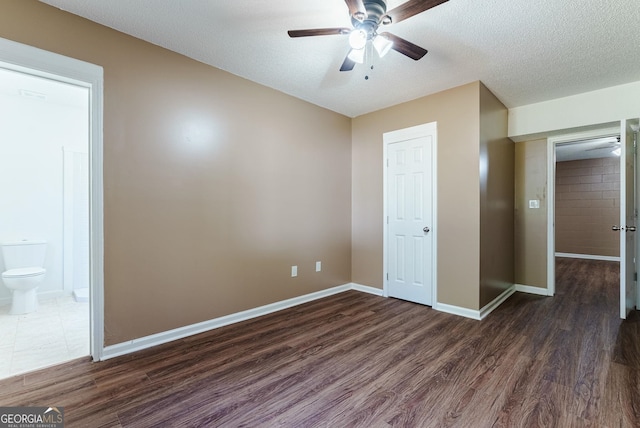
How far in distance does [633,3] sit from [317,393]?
10.7 ft

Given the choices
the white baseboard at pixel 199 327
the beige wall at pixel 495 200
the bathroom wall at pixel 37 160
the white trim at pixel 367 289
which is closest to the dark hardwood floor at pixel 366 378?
the white baseboard at pixel 199 327

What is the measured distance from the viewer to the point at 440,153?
335cm

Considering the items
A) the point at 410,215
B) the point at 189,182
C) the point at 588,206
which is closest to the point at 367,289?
the point at 410,215

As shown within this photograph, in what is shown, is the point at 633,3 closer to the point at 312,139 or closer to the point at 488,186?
the point at 488,186

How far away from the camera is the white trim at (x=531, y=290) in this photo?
3.96m

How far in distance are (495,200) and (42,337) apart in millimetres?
4875

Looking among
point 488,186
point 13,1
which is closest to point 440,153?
point 488,186

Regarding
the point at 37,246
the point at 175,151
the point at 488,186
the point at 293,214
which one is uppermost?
the point at 175,151

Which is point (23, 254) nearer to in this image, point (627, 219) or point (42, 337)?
point (42, 337)

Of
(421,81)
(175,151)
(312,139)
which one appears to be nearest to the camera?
(175,151)

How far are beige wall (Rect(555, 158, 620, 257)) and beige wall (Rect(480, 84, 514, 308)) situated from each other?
173 inches

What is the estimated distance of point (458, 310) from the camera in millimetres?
Result: 3188

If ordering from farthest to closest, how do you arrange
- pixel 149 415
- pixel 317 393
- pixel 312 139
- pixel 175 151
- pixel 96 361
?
pixel 312 139 < pixel 175 151 < pixel 96 361 < pixel 317 393 < pixel 149 415

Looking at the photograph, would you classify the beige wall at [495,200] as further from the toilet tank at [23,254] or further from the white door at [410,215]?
the toilet tank at [23,254]
